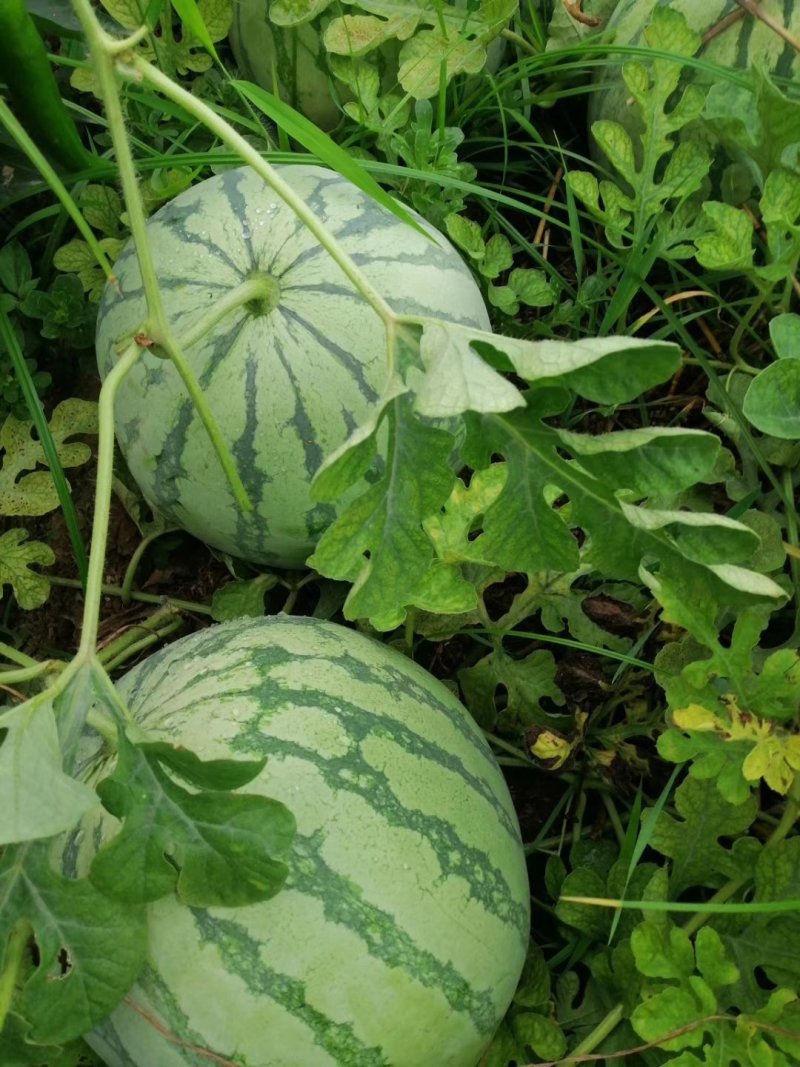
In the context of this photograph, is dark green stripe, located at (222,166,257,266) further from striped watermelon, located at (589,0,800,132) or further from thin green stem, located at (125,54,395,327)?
striped watermelon, located at (589,0,800,132)

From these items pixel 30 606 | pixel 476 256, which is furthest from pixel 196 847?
pixel 476 256

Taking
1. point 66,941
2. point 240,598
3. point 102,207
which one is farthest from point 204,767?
point 102,207

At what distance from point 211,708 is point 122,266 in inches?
28.8

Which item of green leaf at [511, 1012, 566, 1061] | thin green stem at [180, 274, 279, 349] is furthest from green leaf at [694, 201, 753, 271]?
green leaf at [511, 1012, 566, 1061]

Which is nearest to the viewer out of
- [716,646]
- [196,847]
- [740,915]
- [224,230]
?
[196,847]

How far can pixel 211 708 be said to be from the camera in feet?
4.66

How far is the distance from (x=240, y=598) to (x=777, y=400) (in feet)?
2.96

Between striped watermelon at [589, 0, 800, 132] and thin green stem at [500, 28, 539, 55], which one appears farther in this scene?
thin green stem at [500, 28, 539, 55]

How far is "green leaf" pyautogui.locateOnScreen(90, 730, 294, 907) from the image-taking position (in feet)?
3.95

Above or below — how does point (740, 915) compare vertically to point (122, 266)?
below

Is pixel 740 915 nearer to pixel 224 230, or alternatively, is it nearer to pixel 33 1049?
pixel 33 1049

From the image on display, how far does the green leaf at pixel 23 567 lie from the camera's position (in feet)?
6.47

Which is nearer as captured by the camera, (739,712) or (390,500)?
(390,500)

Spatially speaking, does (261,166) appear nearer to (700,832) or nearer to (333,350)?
(333,350)
